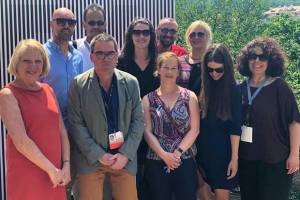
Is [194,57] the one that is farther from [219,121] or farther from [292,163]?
[292,163]

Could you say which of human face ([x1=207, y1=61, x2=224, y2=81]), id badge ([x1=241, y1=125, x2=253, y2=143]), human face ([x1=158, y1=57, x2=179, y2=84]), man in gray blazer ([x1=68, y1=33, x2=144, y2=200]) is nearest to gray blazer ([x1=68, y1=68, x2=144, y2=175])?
man in gray blazer ([x1=68, y1=33, x2=144, y2=200])

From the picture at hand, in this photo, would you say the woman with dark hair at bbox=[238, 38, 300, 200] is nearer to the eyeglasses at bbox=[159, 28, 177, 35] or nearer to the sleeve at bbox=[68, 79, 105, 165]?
the eyeglasses at bbox=[159, 28, 177, 35]

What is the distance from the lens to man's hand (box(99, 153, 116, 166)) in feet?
13.4

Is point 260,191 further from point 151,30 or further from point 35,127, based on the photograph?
point 35,127

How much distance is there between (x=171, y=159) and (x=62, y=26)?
1.60 m

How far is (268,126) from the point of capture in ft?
14.5

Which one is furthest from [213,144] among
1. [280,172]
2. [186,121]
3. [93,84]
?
[93,84]

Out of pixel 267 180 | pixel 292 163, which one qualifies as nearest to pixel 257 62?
pixel 292 163

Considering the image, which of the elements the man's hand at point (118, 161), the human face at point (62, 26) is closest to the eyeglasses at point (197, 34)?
the human face at point (62, 26)

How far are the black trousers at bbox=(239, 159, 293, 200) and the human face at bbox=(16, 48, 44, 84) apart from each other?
2090 millimetres

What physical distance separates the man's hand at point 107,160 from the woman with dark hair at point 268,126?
1258 millimetres

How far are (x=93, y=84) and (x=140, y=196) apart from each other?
126 cm

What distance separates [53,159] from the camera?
3791mm

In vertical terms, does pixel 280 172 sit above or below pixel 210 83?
below
